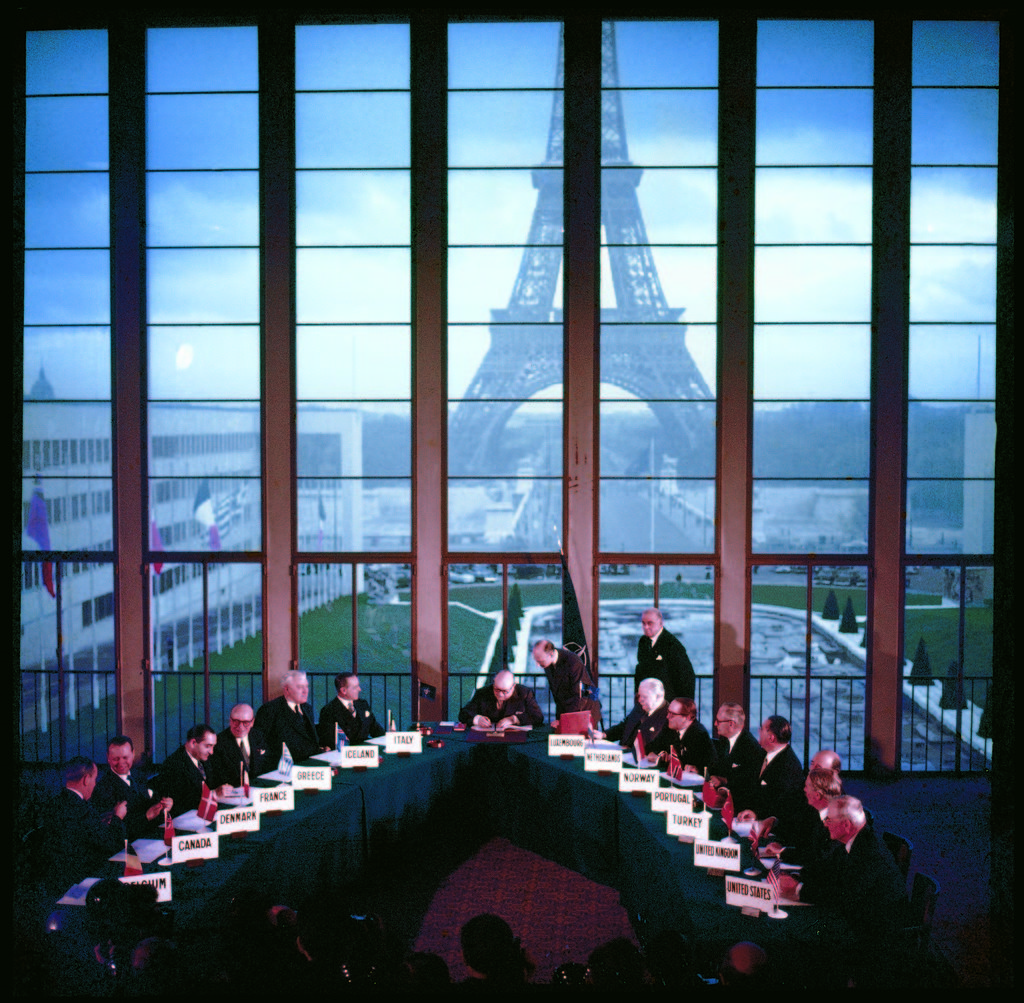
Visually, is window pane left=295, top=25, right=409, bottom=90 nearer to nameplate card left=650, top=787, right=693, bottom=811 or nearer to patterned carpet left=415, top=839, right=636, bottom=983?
nameplate card left=650, top=787, right=693, bottom=811

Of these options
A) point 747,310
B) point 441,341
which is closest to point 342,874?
point 441,341

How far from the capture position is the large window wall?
820cm

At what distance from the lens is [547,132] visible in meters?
8.36

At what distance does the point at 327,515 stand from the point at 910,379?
5.52 m

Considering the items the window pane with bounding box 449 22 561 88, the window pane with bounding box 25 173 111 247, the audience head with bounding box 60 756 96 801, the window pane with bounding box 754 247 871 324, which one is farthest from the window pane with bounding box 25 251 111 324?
the window pane with bounding box 754 247 871 324

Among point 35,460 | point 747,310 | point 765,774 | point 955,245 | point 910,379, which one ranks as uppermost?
point 955,245

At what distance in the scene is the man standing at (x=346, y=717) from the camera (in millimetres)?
6441

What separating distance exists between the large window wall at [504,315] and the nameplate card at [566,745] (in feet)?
6.90

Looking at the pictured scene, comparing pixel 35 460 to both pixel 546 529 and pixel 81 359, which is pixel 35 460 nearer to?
pixel 81 359

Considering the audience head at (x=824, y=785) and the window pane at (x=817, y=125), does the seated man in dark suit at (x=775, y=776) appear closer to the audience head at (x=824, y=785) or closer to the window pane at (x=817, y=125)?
the audience head at (x=824, y=785)

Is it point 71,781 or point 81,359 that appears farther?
point 81,359

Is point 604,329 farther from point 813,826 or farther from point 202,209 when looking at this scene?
point 813,826

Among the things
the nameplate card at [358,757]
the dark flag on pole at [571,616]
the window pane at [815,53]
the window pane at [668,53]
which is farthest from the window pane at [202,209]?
the nameplate card at [358,757]

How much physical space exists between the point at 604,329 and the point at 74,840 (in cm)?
589
